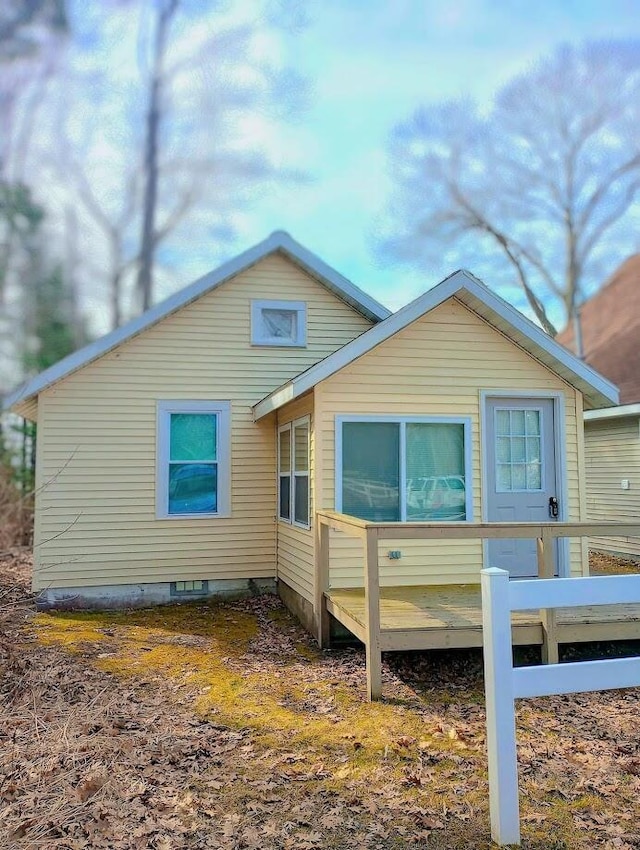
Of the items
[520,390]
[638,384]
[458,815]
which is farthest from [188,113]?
[458,815]

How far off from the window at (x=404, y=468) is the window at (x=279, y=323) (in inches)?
122

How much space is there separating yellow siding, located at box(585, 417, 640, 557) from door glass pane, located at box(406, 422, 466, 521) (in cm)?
594

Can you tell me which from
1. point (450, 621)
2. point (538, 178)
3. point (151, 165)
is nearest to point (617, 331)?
point (538, 178)

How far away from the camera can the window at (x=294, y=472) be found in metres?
8.20

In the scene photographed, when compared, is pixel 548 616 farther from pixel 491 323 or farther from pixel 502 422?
pixel 491 323

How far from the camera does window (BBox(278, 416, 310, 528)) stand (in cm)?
820

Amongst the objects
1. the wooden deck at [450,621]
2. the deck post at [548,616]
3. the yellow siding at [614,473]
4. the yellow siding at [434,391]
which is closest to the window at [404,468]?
the yellow siding at [434,391]

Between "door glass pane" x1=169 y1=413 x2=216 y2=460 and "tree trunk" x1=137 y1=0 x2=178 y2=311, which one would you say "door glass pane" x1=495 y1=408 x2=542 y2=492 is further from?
"tree trunk" x1=137 y1=0 x2=178 y2=311

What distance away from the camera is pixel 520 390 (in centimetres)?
811

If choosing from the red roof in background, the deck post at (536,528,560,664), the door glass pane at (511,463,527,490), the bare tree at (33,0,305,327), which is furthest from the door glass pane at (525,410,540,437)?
the bare tree at (33,0,305,327)

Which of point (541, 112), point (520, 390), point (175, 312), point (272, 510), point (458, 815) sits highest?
point (541, 112)

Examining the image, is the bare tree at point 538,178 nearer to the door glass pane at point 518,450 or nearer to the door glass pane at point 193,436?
the door glass pane at point 518,450

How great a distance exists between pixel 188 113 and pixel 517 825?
77.3ft

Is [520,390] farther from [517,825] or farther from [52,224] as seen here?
[52,224]
